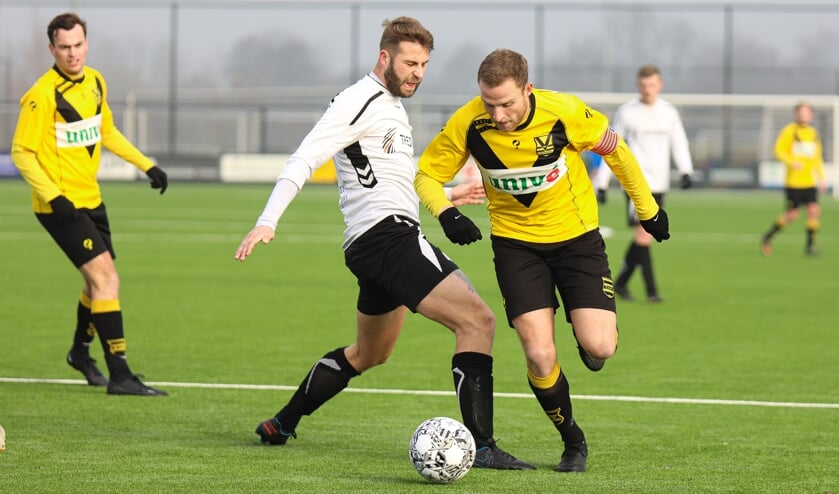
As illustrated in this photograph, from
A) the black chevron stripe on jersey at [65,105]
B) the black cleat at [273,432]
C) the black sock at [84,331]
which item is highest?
the black chevron stripe on jersey at [65,105]

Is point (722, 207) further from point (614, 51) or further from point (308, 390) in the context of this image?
point (308, 390)

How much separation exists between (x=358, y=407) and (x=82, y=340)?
1.97 m

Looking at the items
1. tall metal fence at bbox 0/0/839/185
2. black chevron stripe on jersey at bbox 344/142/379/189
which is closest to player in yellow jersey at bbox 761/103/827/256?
black chevron stripe on jersey at bbox 344/142/379/189

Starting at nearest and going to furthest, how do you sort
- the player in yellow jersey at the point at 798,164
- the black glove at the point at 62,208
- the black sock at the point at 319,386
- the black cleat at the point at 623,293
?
the black sock at the point at 319,386 < the black glove at the point at 62,208 < the black cleat at the point at 623,293 < the player in yellow jersey at the point at 798,164

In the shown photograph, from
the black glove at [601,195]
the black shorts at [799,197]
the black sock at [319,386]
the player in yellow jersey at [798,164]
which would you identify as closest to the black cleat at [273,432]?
the black sock at [319,386]

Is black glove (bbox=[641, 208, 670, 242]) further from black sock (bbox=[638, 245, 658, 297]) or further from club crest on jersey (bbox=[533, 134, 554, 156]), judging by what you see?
black sock (bbox=[638, 245, 658, 297])

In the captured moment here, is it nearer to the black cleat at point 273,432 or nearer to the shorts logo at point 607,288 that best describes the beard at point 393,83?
the shorts logo at point 607,288

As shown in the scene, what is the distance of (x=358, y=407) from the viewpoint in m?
7.96

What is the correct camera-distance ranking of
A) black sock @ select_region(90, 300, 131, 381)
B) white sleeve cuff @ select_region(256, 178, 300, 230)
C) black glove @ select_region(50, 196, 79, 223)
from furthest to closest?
black sock @ select_region(90, 300, 131, 381), black glove @ select_region(50, 196, 79, 223), white sleeve cuff @ select_region(256, 178, 300, 230)

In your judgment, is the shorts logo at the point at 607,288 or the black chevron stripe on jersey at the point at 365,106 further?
the shorts logo at the point at 607,288

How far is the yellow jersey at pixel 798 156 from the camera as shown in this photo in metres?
20.3

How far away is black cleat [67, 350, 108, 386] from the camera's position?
864 centimetres

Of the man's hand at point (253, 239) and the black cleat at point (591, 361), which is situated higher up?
the man's hand at point (253, 239)

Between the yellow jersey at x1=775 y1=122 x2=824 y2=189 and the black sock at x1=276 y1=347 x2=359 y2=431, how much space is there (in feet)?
48.2
